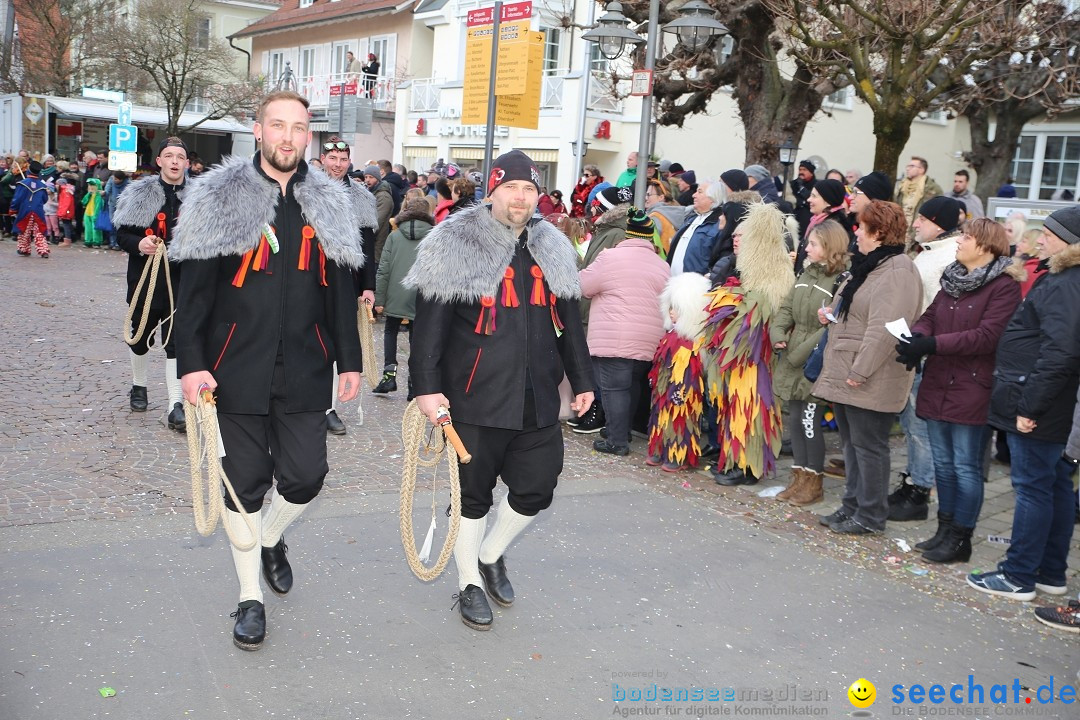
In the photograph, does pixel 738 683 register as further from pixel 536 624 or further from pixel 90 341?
Result: pixel 90 341

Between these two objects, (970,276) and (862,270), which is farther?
(862,270)

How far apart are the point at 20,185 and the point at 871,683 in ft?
68.0

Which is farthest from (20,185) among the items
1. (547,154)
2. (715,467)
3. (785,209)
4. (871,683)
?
(871,683)

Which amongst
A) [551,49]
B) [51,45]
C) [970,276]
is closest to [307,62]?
[51,45]

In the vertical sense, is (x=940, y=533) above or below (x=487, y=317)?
below

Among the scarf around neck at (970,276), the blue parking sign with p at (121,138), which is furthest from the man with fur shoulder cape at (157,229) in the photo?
the blue parking sign with p at (121,138)

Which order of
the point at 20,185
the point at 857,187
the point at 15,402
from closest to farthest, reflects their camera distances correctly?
the point at 857,187 → the point at 15,402 → the point at 20,185

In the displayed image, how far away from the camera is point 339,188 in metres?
4.51

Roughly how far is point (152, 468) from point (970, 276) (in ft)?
16.7

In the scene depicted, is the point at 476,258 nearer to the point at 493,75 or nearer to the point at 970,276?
the point at 970,276

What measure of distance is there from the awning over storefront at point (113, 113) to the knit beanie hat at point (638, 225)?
29.3 meters

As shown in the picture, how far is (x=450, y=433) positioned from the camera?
4.33 m

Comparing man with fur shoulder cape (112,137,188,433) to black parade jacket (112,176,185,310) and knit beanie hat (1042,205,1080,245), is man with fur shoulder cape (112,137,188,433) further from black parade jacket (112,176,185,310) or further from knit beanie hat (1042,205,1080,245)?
knit beanie hat (1042,205,1080,245)

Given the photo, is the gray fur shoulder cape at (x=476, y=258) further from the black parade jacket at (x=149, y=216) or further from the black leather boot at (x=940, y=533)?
the black parade jacket at (x=149, y=216)
